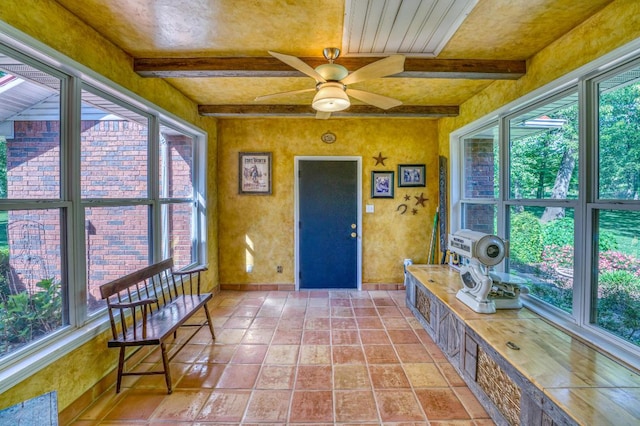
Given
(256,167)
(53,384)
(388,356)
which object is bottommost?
(388,356)

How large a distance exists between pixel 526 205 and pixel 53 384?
373 centimetres

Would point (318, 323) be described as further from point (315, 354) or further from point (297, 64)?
point (297, 64)

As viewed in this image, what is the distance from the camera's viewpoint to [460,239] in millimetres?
2734

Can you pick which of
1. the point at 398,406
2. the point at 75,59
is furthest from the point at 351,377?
the point at 75,59

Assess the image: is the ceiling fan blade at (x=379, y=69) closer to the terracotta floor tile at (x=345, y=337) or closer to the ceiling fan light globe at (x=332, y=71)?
the ceiling fan light globe at (x=332, y=71)

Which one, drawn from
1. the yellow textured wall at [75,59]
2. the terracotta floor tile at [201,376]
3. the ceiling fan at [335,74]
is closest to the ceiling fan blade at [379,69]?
the ceiling fan at [335,74]

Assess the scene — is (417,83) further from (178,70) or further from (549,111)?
(178,70)

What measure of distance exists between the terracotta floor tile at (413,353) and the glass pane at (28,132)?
2.90 meters

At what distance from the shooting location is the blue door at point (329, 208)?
4539 mm

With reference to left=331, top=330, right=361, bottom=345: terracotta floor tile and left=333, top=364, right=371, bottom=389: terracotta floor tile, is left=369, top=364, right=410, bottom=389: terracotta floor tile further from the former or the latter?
left=331, top=330, right=361, bottom=345: terracotta floor tile

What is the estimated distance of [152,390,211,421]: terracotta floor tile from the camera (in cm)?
197

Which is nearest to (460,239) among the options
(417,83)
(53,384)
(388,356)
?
(388,356)

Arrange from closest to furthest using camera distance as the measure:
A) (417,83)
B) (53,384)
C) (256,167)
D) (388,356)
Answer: (53,384), (388,356), (417,83), (256,167)

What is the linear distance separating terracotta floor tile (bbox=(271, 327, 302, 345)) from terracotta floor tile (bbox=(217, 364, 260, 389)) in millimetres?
458
